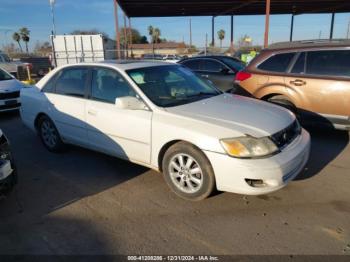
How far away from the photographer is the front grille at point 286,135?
3326 mm

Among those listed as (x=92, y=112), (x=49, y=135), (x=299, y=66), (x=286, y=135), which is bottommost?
(x=49, y=135)

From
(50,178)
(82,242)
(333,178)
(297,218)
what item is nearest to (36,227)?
(82,242)

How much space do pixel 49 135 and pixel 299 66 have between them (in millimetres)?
4590

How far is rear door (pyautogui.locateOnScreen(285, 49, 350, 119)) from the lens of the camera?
17.0ft

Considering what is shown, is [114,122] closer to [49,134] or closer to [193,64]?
[49,134]

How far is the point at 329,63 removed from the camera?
5379mm

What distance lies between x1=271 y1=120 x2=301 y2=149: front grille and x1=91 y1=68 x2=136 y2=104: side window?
5.96ft

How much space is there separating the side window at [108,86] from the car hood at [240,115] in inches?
30.0

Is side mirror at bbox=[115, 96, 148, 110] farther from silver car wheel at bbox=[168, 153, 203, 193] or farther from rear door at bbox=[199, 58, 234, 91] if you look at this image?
rear door at bbox=[199, 58, 234, 91]

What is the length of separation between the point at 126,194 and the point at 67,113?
1.77m

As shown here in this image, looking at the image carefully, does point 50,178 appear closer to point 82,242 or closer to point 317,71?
point 82,242

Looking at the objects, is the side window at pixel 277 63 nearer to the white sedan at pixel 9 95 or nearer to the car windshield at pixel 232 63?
the car windshield at pixel 232 63

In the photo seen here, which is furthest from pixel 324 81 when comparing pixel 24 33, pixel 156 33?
pixel 156 33

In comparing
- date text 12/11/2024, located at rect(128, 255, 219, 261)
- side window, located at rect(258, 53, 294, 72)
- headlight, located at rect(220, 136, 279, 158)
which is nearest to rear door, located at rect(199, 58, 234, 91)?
side window, located at rect(258, 53, 294, 72)
